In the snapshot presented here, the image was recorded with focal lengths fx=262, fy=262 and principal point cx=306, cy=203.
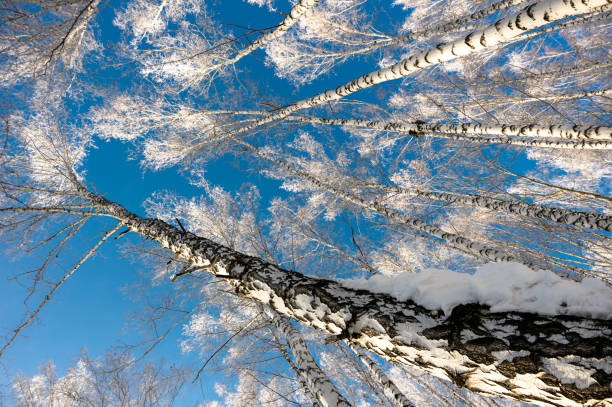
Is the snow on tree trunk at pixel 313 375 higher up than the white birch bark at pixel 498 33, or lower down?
lower down

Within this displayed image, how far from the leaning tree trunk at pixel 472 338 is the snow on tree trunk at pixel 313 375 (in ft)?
2.24

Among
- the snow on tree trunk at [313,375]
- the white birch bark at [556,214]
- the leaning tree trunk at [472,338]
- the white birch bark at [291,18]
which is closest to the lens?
the leaning tree trunk at [472,338]

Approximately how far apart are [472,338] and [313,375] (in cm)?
129

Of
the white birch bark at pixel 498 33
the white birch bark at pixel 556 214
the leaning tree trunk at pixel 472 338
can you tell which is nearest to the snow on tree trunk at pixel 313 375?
the leaning tree trunk at pixel 472 338

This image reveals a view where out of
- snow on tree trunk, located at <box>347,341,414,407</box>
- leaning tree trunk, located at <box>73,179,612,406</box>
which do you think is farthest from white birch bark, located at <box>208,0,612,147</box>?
snow on tree trunk, located at <box>347,341,414,407</box>

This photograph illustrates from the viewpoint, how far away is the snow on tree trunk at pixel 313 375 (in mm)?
1641

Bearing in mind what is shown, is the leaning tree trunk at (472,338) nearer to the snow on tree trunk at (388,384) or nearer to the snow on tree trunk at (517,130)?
the snow on tree trunk at (388,384)

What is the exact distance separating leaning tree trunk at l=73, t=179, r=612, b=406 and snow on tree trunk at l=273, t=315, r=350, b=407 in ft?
2.24

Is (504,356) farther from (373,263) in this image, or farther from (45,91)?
(373,263)

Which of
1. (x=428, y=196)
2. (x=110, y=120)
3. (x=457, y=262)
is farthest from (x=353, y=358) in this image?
(x=110, y=120)

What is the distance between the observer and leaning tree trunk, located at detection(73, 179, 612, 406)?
2.41 feet

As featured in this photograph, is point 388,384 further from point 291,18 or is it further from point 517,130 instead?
point 291,18

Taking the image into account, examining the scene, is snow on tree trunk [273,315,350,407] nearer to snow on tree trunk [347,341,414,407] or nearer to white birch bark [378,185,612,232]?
snow on tree trunk [347,341,414,407]

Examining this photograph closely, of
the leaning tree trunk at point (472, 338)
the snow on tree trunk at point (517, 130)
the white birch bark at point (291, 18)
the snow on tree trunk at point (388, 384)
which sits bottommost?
the snow on tree trunk at point (388, 384)
